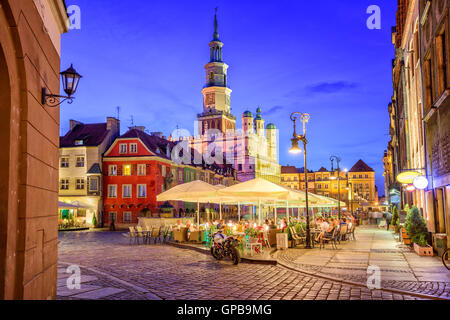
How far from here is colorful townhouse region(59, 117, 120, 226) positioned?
45.0m

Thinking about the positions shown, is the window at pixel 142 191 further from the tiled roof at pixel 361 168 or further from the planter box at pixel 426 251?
the tiled roof at pixel 361 168

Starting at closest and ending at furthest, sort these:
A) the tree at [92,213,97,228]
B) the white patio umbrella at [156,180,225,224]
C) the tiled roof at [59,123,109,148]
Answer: the white patio umbrella at [156,180,225,224], the tree at [92,213,97,228], the tiled roof at [59,123,109,148]

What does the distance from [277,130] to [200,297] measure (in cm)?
13476

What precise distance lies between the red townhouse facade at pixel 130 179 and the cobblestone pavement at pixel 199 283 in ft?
101

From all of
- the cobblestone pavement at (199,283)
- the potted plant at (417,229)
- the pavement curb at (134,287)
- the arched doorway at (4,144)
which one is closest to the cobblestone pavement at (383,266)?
the potted plant at (417,229)

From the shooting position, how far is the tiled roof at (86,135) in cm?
4631

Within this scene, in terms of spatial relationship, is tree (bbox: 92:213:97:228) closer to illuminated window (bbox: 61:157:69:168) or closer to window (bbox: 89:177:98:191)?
window (bbox: 89:177:98:191)

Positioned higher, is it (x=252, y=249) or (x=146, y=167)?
(x=146, y=167)

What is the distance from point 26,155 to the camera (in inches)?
222

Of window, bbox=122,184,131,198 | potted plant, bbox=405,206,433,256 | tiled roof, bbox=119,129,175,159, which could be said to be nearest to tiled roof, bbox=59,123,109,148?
tiled roof, bbox=119,129,175,159

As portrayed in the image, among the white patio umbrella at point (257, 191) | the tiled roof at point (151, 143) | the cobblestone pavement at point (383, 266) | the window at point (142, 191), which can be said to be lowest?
the cobblestone pavement at point (383, 266)

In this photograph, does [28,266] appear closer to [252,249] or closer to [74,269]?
[74,269]

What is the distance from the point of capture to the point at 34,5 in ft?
20.6
